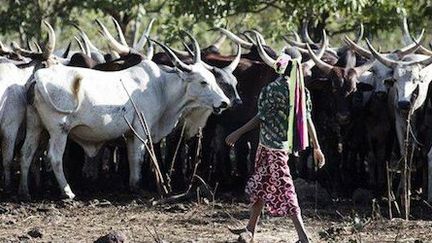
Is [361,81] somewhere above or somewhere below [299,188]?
above

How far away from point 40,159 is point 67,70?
4.50ft

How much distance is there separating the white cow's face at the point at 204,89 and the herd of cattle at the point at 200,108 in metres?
0.01

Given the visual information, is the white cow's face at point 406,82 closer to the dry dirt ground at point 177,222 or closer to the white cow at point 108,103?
the dry dirt ground at point 177,222

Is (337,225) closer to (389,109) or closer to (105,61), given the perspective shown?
(389,109)

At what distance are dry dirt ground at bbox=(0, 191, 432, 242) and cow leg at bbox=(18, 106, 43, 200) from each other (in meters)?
0.27

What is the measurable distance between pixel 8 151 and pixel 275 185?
372 centimetres

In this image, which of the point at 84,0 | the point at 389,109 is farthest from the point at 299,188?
the point at 84,0

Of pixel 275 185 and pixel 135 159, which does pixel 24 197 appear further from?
pixel 275 185

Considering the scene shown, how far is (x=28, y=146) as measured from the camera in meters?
11.3

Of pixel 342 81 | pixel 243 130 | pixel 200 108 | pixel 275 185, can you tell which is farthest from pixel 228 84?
pixel 275 185

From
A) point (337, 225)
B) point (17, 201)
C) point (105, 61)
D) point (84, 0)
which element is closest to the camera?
point (337, 225)

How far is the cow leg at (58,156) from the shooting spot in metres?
11.1

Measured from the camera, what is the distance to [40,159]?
39.9 feet

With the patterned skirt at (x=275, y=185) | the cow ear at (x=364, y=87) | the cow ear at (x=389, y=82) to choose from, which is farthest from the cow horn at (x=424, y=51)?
the patterned skirt at (x=275, y=185)
